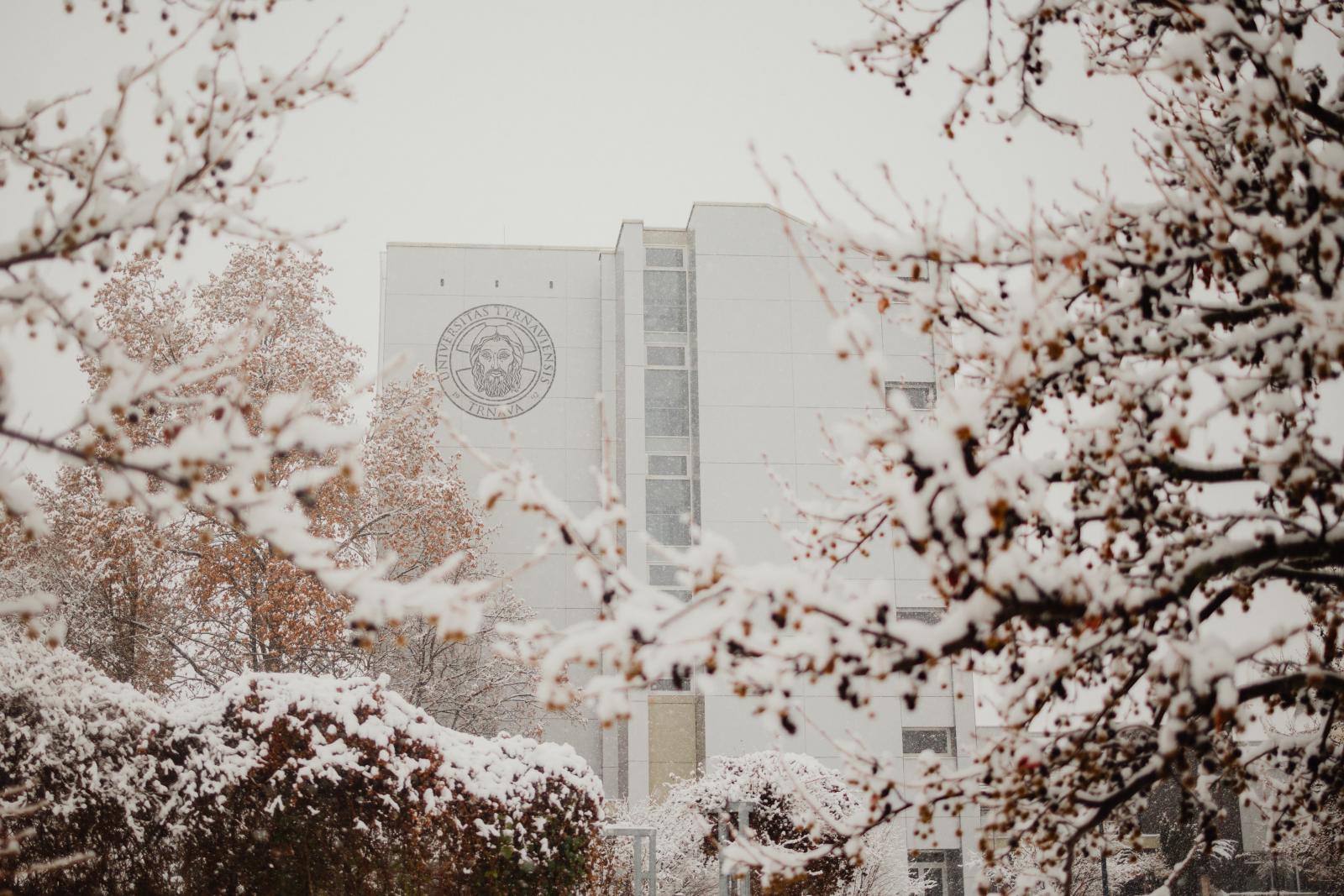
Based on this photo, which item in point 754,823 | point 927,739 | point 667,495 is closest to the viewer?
point 754,823

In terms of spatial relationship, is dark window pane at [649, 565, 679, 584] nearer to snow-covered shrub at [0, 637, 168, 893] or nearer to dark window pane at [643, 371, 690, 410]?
dark window pane at [643, 371, 690, 410]

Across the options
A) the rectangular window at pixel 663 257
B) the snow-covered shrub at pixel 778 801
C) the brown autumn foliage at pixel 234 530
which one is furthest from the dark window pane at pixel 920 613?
the brown autumn foliage at pixel 234 530

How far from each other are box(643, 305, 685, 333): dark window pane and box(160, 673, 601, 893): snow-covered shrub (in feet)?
67.3

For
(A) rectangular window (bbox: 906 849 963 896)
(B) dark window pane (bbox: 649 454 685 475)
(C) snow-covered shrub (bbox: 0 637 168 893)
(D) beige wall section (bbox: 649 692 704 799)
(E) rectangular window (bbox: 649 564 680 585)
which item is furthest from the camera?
(B) dark window pane (bbox: 649 454 685 475)

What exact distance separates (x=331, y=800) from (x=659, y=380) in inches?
814

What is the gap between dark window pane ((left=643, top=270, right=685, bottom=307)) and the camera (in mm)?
27750

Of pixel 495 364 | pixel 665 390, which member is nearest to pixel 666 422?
pixel 665 390

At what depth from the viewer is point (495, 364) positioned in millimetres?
28125

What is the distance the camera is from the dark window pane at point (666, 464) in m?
26.9

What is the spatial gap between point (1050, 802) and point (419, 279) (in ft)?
86.8

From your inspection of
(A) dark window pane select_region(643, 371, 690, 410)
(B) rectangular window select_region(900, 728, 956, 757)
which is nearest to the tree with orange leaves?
(A) dark window pane select_region(643, 371, 690, 410)

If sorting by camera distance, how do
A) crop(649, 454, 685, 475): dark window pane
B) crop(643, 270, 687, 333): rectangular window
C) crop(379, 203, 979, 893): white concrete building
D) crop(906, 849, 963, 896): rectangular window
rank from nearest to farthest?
1. crop(906, 849, 963, 896): rectangular window
2. crop(379, 203, 979, 893): white concrete building
3. crop(649, 454, 685, 475): dark window pane
4. crop(643, 270, 687, 333): rectangular window

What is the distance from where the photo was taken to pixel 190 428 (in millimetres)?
2506

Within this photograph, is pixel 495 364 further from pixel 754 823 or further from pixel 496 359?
pixel 754 823
